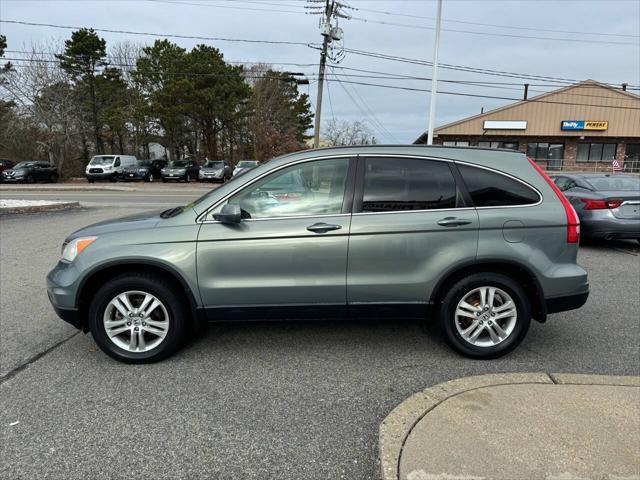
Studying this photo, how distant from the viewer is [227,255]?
341 centimetres

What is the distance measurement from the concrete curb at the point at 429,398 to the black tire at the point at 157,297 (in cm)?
183

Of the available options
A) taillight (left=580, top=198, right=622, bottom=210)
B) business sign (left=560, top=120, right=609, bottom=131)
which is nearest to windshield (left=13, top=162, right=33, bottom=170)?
taillight (left=580, top=198, right=622, bottom=210)

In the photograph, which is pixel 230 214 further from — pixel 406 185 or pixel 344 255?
pixel 406 185

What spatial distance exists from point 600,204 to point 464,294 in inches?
235

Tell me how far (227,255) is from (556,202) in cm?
270

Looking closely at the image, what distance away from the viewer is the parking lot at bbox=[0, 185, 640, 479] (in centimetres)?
245

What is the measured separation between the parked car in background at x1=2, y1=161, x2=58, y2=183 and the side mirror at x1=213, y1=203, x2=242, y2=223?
32.9m

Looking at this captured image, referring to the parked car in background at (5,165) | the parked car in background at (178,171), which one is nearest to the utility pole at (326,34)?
the parked car in background at (178,171)

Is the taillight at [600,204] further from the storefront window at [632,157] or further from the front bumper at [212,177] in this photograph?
the storefront window at [632,157]

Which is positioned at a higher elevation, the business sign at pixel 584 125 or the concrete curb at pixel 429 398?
the business sign at pixel 584 125

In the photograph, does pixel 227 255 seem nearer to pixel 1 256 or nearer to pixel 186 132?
pixel 1 256

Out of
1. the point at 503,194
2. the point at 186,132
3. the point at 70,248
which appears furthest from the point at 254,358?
the point at 186,132

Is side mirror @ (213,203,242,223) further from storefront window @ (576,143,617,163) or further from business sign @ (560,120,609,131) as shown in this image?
storefront window @ (576,143,617,163)

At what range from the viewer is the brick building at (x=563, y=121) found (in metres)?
38.3
